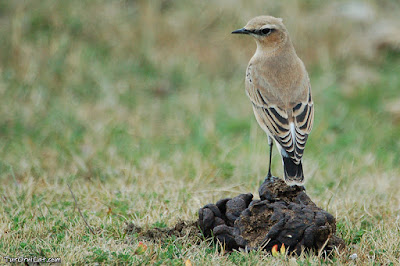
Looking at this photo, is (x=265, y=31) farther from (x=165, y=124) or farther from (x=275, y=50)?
(x=165, y=124)

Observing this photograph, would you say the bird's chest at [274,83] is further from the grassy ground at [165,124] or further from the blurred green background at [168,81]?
the blurred green background at [168,81]

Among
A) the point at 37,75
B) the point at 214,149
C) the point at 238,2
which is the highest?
the point at 238,2

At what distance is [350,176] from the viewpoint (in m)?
6.31

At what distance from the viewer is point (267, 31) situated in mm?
5770

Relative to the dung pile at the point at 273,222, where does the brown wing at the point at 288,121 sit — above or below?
above

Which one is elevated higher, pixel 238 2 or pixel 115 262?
pixel 238 2

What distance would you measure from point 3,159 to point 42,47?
3237 millimetres

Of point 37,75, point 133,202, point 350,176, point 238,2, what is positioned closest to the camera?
point 133,202

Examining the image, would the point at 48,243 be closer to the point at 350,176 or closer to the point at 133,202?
the point at 133,202

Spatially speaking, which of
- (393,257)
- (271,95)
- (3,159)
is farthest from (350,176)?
(3,159)

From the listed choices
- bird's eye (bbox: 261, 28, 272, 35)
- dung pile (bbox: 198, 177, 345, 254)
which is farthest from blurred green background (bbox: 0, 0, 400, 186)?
dung pile (bbox: 198, 177, 345, 254)

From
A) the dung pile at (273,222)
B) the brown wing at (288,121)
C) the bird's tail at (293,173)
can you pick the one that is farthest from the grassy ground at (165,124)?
the brown wing at (288,121)

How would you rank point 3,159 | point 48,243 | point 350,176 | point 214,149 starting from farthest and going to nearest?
point 214,149 < point 3,159 < point 350,176 < point 48,243

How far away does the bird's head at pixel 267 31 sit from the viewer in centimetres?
574
